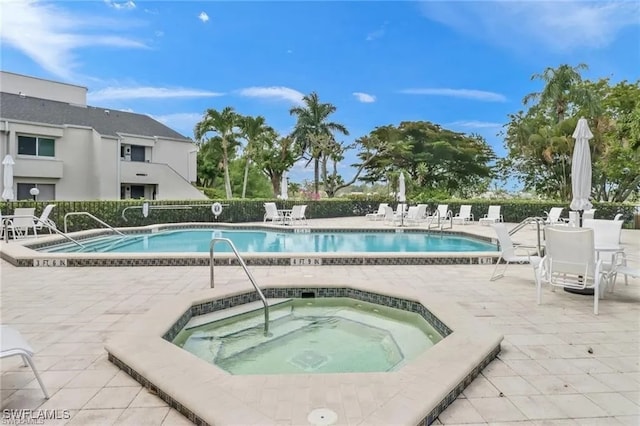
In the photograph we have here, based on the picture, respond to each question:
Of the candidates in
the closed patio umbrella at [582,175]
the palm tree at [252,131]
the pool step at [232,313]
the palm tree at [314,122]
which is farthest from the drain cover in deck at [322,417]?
the palm tree at [314,122]

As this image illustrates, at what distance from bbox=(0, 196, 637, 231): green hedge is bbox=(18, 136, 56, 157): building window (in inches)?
289

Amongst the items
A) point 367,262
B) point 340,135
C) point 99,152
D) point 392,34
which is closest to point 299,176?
point 340,135

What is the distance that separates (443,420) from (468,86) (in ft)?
132

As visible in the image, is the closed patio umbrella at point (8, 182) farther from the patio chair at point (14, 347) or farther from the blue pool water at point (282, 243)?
the patio chair at point (14, 347)

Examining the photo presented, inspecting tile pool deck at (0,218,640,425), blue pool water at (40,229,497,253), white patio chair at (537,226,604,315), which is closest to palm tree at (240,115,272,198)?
blue pool water at (40,229,497,253)

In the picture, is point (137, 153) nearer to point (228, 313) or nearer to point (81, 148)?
point (81, 148)

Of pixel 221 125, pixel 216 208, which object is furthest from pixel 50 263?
pixel 221 125

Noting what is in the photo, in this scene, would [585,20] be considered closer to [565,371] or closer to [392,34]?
[392,34]

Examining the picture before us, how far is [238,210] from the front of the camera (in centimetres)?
1819

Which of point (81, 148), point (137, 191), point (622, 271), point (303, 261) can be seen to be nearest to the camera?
point (622, 271)

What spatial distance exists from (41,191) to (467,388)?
21559 mm

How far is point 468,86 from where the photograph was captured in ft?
124

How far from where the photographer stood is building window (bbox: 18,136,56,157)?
58.6 feet

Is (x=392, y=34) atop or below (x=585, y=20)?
atop
